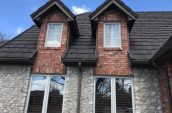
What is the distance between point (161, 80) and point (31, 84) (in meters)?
4.83

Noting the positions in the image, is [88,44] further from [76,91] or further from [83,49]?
[76,91]

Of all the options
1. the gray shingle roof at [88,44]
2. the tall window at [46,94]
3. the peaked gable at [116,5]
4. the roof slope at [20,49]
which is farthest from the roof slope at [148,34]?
the roof slope at [20,49]

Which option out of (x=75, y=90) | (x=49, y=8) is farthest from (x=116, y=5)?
(x=75, y=90)

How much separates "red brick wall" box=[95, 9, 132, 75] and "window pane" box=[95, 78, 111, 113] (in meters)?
0.34

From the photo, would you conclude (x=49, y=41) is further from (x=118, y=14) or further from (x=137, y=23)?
(x=137, y=23)

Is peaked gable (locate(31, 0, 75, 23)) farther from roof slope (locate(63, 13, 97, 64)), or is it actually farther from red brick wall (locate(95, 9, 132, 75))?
red brick wall (locate(95, 9, 132, 75))

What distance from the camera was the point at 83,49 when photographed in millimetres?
9305

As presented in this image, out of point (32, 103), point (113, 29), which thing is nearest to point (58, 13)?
point (113, 29)

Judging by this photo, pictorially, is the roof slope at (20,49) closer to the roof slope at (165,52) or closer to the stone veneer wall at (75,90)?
the stone veneer wall at (75,90)

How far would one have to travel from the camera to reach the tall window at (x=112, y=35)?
363 inches

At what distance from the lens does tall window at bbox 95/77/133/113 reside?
26.0ft

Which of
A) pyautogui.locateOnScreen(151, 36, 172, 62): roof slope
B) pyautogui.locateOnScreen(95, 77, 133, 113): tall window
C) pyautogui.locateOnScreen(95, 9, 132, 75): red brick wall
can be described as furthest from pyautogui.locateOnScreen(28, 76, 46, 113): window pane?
pyautogui.locateOnScreen(151, 36, 172, 62): roof slope

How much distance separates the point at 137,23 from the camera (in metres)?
12.7

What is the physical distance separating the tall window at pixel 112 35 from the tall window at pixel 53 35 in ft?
6.42
